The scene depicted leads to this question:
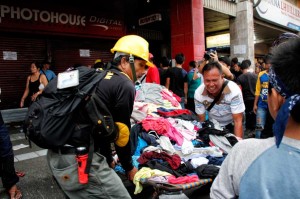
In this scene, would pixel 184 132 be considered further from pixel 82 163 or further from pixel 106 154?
pixel 82 163

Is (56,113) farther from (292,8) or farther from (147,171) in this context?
(292,8)

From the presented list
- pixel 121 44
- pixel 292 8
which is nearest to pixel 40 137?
pixel 121 44

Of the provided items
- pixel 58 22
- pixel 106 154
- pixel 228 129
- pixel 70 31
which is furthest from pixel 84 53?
pixel 106 154

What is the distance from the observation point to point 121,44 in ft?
7.30

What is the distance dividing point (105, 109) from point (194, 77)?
15.4ft

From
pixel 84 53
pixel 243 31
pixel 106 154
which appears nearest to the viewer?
pixel 106 154

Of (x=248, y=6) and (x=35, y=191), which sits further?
(x=248, y=6)

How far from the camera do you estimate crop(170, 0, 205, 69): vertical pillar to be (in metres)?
8.34

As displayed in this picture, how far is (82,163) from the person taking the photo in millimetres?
1759

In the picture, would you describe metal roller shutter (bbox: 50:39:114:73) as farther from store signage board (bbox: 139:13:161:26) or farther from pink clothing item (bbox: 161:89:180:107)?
pink clothing item (bbox: 161:89:180:107)

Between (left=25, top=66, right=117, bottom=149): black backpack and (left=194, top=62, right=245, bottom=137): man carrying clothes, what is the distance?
1867mm

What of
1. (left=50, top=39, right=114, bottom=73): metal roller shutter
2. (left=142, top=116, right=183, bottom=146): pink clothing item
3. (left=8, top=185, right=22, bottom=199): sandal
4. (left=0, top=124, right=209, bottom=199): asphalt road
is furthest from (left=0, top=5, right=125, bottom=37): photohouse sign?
(left=142, top=116, right=183, bottom=146): pink clothing item

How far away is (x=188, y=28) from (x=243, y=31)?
4.30 m

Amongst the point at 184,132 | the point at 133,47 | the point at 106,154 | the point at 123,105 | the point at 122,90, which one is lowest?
the point at 184,132
